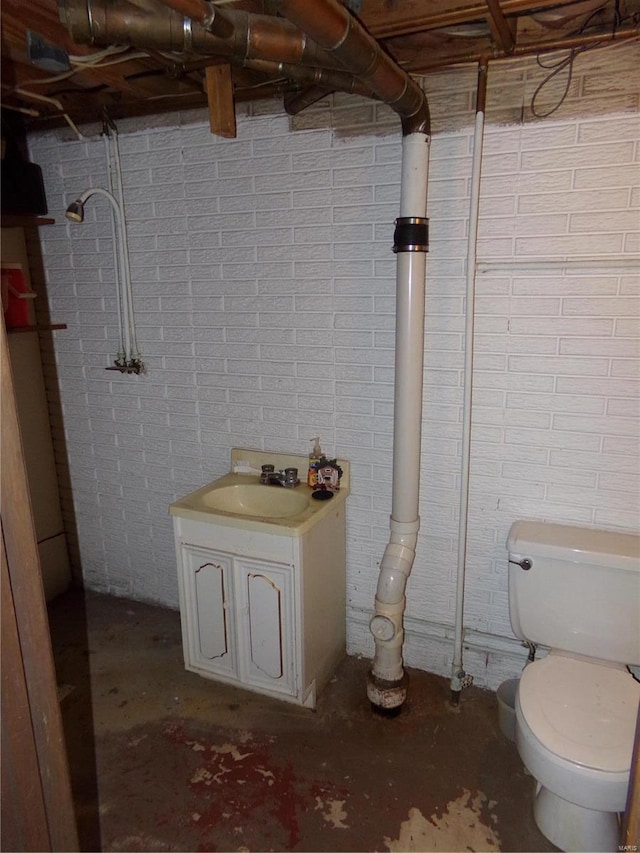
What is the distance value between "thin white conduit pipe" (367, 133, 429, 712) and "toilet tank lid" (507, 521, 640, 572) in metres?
0.39

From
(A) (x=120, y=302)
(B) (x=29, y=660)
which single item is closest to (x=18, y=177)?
(A) (x=120, y=302)

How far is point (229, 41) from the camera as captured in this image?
54.7 inches

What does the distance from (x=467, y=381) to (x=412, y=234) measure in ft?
1.82

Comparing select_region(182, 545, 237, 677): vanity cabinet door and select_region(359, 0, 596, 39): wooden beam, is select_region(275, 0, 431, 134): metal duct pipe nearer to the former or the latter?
select_region(359, 0, 596, 39): wooden beam

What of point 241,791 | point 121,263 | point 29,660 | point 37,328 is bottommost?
point 241,791

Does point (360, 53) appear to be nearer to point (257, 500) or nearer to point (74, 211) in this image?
point (74, 211)

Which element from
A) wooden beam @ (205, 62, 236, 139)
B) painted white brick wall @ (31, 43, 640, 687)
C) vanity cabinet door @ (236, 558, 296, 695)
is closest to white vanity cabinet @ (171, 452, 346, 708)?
vanity cabinet door @ (236, 558, 296, 695)

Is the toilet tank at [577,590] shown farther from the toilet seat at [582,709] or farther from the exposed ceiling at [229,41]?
the exposed ceiling at [229,41]

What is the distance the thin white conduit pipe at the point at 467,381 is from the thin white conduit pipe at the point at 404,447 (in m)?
0.16

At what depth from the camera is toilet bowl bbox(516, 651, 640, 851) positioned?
148 centimetres

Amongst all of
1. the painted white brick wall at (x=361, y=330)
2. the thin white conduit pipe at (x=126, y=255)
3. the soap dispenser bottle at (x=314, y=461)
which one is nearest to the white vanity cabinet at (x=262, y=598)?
the soap dispenser bottle at (x=314, y=461)

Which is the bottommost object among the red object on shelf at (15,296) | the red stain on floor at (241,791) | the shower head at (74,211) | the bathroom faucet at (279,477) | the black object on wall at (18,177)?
the red stain on floor at (241,791)

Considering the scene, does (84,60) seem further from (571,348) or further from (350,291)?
(571,348)

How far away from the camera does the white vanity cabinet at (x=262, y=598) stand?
2084 millimetres
